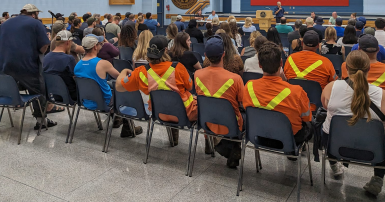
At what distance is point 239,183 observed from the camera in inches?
113

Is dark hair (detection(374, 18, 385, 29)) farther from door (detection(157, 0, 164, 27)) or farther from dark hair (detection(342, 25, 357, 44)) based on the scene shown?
door (detection(157, 0, 164, 27))

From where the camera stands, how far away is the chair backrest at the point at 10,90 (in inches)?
154

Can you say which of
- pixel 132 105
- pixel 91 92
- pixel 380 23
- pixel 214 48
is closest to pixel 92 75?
pixel 91 92

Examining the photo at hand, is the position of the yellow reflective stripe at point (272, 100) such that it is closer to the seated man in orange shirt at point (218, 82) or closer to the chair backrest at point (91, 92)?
the seated man in orange shirt at point (218, 82)

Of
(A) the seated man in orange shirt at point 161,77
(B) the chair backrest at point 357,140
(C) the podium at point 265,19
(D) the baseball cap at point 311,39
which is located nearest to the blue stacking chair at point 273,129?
(B) the chair backrest at point 357,140

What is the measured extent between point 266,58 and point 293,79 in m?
0.95

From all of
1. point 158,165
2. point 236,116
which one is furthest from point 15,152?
point 236,116

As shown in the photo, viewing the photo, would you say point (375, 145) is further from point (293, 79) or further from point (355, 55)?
point (293, 79)

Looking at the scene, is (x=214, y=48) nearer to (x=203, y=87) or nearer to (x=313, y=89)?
(x=203, y=87)

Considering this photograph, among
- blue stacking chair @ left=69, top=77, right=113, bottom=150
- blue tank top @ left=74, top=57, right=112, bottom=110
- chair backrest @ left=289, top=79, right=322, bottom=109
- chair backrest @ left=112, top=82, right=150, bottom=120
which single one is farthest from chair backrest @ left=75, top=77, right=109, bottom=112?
chair backrest @ left=289, top=79, right=322, bottom=109

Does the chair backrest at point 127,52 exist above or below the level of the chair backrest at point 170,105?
above

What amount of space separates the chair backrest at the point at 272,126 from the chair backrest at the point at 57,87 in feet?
7.25

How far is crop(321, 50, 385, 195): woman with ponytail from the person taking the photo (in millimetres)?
2414

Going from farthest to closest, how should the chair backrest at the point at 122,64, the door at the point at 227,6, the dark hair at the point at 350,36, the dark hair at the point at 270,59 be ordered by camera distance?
1. the door at the point at 227,6
2. the dark hair at the point at 350,36
3. the chair backrest at the point at 122,64
4. the dark hair at the point at 270,59
